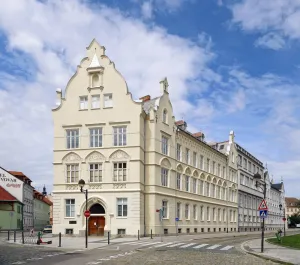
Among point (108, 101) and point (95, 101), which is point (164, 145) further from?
point (95, 101)

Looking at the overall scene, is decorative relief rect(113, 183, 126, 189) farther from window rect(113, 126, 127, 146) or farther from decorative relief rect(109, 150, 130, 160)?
window rect(113, 126, 127, 146)

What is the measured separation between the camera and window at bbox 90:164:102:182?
45.9 metres

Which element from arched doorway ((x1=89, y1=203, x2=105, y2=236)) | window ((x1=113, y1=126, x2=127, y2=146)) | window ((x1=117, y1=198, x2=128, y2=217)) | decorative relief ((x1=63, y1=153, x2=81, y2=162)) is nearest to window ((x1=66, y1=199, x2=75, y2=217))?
arched doorway ((x1=89, y1=203, x2=105, y2=236))

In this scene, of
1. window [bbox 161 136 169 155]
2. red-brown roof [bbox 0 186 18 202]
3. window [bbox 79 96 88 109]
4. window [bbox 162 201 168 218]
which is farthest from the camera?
red-brown roof [bbox 0 186 18 202]

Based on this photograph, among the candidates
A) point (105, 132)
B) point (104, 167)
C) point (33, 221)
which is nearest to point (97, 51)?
point (105, 132)

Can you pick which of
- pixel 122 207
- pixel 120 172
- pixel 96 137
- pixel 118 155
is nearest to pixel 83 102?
pixel 96 137

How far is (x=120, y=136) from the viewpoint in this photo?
4603 cm

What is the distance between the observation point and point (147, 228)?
4644 cm

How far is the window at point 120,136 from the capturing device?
151ft

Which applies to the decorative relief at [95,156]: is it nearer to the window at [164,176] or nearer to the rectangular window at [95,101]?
the rectangular window at [95,101]

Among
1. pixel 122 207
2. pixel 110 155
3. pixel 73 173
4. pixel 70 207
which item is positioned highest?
pixel 110 155

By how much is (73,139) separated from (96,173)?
14.7ft

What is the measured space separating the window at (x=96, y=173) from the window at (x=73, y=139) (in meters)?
3.04

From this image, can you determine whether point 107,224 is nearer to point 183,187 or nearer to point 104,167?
point 104,167
